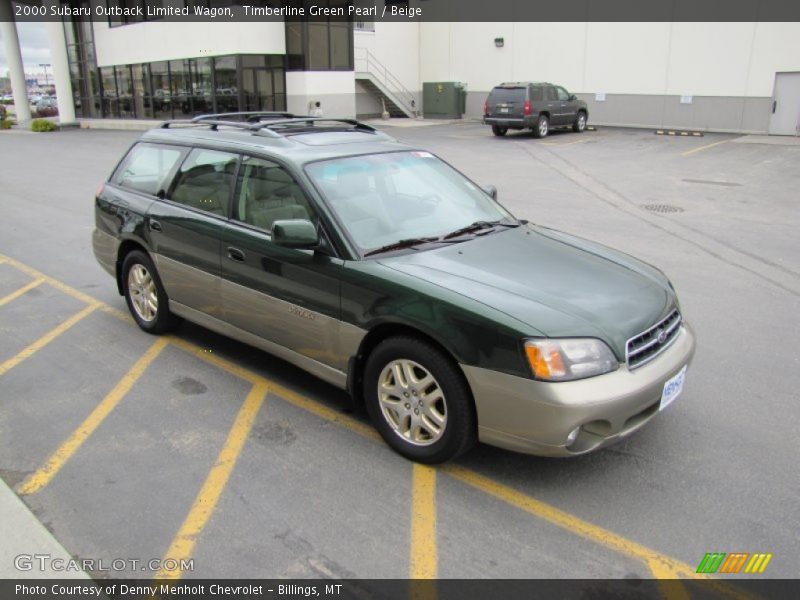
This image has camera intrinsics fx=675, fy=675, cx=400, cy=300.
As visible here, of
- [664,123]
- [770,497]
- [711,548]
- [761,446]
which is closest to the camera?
[711,548]

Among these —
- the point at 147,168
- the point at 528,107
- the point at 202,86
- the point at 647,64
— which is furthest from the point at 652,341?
the point at 202,86

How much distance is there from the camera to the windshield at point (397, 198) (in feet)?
13.4

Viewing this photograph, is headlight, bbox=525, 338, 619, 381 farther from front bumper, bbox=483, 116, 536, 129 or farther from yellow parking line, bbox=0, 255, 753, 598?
front bumper, bbox=483, 116, 536, 129

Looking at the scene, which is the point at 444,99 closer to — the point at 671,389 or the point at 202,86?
the point at 202,86

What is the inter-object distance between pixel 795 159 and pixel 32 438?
62.5 ft

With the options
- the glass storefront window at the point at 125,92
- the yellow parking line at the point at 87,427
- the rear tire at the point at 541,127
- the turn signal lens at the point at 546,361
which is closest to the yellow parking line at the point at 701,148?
the rear tire at the point at 541,127

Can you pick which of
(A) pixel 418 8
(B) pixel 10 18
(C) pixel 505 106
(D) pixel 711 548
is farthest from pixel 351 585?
(B) pixel 10 18

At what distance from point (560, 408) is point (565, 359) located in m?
0.23

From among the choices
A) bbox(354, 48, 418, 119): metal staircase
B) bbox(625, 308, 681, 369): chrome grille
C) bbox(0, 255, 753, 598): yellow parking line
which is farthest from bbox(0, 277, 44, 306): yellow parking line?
bbox(354, 48, 418, 119): metal staircase

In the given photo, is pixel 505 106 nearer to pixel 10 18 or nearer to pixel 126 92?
pixel 126 92

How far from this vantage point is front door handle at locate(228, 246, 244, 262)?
444cm

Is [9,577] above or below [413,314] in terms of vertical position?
below

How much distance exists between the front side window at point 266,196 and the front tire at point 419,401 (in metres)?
1.04

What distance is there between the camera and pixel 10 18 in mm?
35000
